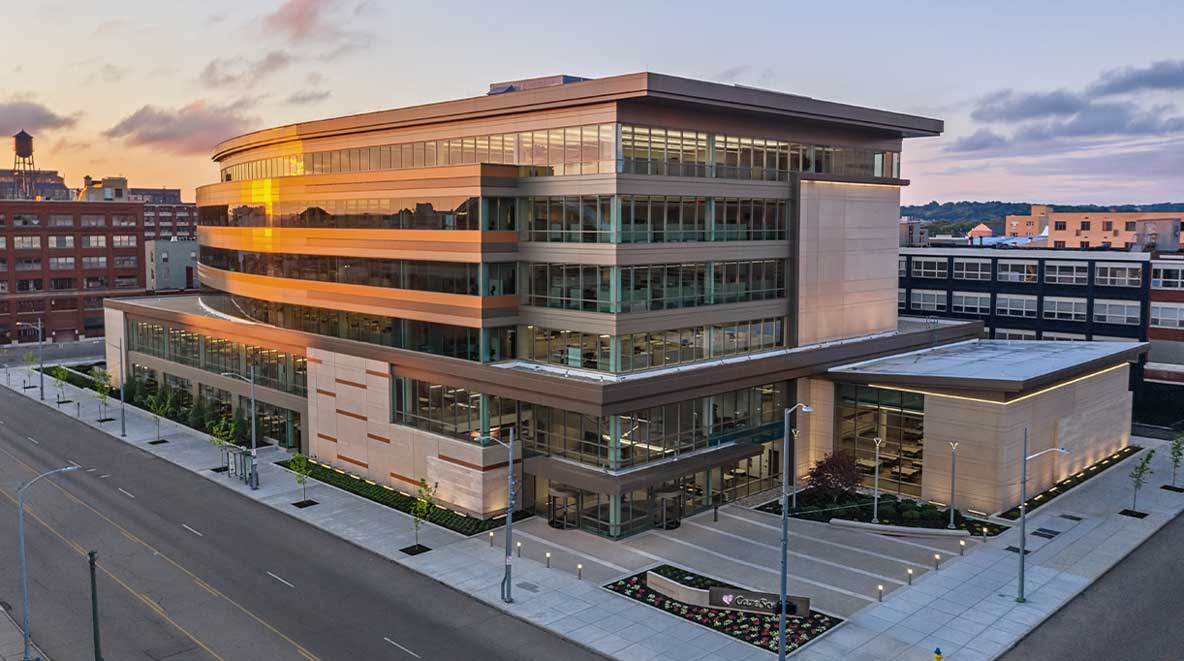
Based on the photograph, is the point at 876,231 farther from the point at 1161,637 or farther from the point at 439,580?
the point at 439,580

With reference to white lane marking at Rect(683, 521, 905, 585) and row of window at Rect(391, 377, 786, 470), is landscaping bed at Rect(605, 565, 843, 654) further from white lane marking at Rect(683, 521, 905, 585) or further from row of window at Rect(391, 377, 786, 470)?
row of window at Rect(391, 377, 786, 470)

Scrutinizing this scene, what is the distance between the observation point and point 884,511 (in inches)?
1934

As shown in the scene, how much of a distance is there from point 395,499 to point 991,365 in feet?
116

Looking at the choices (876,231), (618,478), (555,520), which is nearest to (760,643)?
(618,478)

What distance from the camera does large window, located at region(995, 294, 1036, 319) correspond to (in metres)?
80.2

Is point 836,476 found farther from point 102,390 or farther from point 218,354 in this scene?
point 102,390

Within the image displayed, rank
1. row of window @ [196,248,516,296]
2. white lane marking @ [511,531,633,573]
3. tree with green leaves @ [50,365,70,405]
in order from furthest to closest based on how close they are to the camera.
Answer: tree with green leaves @ [50,365,70,405] < row of window @ [196,248,516,296] < white lane marking @ [511,531,633,573]

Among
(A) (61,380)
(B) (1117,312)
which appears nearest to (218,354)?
(A) (61,380)

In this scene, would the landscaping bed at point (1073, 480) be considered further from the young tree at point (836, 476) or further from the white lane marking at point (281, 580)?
the white lane marking at point (281, 580)

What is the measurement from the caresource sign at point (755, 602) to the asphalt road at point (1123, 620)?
743 centimetres

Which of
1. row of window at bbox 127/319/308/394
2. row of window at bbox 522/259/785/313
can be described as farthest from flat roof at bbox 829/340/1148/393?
row of window at bbox 127/319/308/394

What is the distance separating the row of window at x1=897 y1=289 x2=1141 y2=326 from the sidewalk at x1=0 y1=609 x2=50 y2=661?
64958 mm

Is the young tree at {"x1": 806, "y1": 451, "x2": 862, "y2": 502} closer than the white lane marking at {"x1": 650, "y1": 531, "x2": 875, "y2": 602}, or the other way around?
the white lane marking at {"x1": 650, "y1": 531, "x2": 875, "y2": 602}

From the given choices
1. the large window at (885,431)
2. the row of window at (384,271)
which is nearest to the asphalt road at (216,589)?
the row of window at (384,271)
